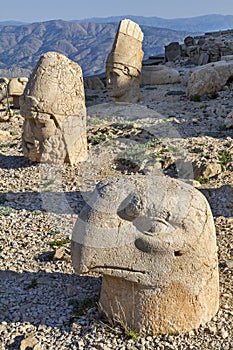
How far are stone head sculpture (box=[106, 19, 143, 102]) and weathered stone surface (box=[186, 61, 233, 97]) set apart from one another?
199cm

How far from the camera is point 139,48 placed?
51.9 feet

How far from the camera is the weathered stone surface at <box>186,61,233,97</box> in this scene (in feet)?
52.0

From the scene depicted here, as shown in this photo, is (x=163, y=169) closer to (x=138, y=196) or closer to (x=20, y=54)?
(x=138, y=196)

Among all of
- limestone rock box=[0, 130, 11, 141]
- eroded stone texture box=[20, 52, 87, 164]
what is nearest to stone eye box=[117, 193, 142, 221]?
eroded stone texture box=[20, 52, 87, 164]

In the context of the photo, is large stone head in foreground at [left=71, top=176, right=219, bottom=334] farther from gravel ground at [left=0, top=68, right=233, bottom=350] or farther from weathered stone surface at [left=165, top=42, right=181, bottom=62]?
weathered stone surface at [left=165, top=42, right=181, bottom=62]

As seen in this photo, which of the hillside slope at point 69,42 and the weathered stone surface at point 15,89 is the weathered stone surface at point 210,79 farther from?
the hillside slope at point 69,42

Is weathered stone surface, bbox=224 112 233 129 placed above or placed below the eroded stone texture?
below

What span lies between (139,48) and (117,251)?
41.6 ft

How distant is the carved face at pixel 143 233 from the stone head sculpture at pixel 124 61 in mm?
11843

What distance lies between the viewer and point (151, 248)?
416 cm

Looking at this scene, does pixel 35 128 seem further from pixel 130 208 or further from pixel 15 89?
pixel 15 89

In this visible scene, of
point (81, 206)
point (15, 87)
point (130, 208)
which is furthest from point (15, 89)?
point (130, 208)

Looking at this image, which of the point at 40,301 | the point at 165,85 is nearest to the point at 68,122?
the point at 40,301

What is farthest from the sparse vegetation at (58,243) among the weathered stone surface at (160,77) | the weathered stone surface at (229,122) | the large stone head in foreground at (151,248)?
the weathered stone surface at (160,77)
